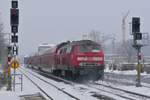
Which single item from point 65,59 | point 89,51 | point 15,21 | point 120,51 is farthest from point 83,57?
point 120,51

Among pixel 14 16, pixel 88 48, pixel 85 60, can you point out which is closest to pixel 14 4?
pixel 14 16

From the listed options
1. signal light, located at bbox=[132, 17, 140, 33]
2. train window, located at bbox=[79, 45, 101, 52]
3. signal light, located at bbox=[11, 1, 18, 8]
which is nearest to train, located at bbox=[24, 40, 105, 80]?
train window, located at bbox=[79, 45, 101, 52]

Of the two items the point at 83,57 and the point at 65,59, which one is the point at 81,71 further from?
the point at 65,59

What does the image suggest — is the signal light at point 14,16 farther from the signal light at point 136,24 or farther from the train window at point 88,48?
the train window at point 88,48

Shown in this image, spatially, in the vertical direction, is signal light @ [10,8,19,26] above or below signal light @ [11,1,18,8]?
below

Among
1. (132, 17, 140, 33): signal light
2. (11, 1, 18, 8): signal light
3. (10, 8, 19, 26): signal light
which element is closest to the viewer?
(10, 8, 19, 26): signal light

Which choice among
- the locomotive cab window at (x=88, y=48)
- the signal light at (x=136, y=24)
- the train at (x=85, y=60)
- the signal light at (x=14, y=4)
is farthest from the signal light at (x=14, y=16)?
the locomotive cab window at (x=88, y=48)

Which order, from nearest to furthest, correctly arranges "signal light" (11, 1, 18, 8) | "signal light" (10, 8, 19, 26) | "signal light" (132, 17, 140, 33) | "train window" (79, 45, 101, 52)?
"signal light" (10, 8, 19, 26) < "signal light" (11, 1, 18, 8) < "signal light" (132, 17, 140, 33) < "train window" (79, 45, 101, 52)

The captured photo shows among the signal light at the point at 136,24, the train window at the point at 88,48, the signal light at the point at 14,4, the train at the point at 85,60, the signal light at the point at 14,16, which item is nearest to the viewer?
the signal light at the point at 14,16

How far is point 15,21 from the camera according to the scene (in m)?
26.4

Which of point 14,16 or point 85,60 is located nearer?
point 14,16

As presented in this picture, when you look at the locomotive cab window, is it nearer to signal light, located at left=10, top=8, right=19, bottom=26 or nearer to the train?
the train

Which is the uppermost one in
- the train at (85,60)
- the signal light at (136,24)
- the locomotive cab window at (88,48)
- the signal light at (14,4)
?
the signal light at (14,4)

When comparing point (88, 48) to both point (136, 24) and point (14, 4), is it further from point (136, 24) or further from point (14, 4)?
point (14, 4)
